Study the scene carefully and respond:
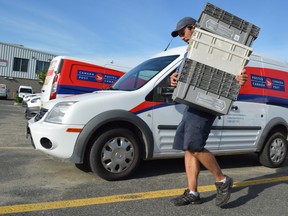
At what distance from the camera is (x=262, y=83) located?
630 cm

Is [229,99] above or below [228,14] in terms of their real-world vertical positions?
below

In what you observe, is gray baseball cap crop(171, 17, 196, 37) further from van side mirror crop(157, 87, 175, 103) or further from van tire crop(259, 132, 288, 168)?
van tire crop(259, 132, 288, 168)

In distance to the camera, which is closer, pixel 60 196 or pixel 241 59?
pixel 241 59

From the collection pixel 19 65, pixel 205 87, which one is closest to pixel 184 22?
pixel 205 87

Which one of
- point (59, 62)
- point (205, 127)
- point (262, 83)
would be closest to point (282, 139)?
point (262, 83)

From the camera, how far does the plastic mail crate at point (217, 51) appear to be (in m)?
3.63

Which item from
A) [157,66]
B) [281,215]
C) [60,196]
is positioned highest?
[157,66]

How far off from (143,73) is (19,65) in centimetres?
3850

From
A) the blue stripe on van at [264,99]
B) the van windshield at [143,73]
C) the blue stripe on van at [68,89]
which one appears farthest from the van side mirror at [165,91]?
the blue stripe on van at [68,89]

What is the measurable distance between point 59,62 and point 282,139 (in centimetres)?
609

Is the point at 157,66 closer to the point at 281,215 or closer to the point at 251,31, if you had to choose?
the point at 251,31

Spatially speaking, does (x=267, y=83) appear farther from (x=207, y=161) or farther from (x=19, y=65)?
(x=19, y=65)

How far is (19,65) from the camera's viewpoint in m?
41.0

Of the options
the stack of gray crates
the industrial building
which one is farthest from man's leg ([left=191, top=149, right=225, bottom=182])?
the industrial building
